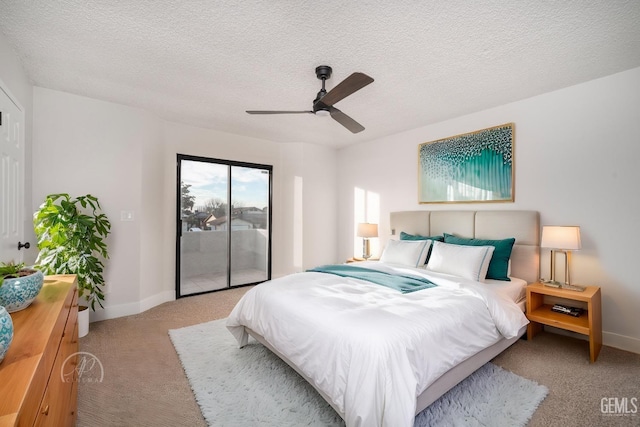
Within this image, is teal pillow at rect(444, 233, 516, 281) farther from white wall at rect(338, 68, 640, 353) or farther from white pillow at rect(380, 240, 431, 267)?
white pillow at rect(380, 240, 431, 267)

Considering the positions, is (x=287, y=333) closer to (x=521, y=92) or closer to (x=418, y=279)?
(x=418, y=279)

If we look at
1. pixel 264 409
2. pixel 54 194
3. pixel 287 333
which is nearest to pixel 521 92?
pixel 287 333

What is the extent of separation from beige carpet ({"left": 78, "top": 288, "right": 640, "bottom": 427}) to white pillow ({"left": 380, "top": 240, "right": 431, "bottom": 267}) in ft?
3.95

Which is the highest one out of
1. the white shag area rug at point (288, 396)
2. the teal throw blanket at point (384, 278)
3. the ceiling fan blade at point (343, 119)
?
the ceiling fan blade at point (343, 119)

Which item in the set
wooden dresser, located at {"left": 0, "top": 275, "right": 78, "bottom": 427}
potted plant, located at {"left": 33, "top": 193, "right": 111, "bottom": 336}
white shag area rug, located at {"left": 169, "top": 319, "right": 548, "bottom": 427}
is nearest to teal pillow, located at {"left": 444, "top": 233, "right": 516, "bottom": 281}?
white shag area rug, located at {"left": 169, "top": 319, "right": 548, "bottom": 427}

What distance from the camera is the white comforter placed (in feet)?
4.84

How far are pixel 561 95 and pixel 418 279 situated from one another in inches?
94.6

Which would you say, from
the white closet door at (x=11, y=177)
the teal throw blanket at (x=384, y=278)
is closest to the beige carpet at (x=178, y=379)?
the teal throw blanket at (x=384, y=278)

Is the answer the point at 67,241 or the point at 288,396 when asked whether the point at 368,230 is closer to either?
the point at 288,396

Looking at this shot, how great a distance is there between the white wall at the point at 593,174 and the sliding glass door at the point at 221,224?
346 cm

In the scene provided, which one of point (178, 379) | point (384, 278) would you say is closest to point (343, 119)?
point (384, 278)

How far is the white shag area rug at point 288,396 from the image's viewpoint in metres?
1.79

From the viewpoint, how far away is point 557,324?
8.47ft

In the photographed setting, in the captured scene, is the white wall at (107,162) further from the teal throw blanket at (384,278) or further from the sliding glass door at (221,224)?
the teal throw blanket at (384,278)
